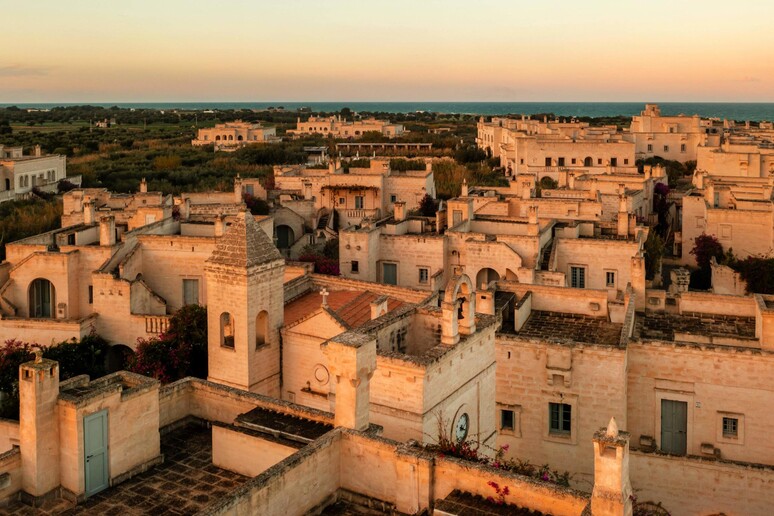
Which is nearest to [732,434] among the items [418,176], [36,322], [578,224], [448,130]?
[578,224]

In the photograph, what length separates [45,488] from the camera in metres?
Answer: 10.5

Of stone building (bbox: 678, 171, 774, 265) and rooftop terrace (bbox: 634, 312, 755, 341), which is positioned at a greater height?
stone building (bbox: 678, 171, 774, 265)

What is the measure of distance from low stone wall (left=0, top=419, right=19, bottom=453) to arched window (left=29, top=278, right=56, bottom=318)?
12.8 meters

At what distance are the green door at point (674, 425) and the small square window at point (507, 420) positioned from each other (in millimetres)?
3586

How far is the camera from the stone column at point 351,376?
1045 centimetres

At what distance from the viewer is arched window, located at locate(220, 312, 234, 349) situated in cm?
1995

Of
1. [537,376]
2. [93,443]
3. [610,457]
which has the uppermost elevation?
[610,457]

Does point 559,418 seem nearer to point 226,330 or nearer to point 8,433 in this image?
point 226,330

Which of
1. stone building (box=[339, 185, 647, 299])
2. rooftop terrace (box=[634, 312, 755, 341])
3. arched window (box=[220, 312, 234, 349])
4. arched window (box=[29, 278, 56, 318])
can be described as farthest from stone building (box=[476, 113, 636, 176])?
arched window (box=[220, 312, 234, 349])

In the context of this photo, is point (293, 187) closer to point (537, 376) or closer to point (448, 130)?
point (537, 376)

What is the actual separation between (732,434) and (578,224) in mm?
13726

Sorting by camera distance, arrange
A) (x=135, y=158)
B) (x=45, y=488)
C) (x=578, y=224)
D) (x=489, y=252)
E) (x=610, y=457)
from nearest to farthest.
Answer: (x=610, y=457), (x=45, y=488), (x=489, y=252), (x=578, y=224), (x=135, y=158)

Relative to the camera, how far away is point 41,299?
26.9m

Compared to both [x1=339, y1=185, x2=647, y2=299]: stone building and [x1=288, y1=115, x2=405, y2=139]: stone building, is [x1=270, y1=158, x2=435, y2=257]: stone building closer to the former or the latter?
[x1=339, y1=185, x2=647, y2=299]: stone building
